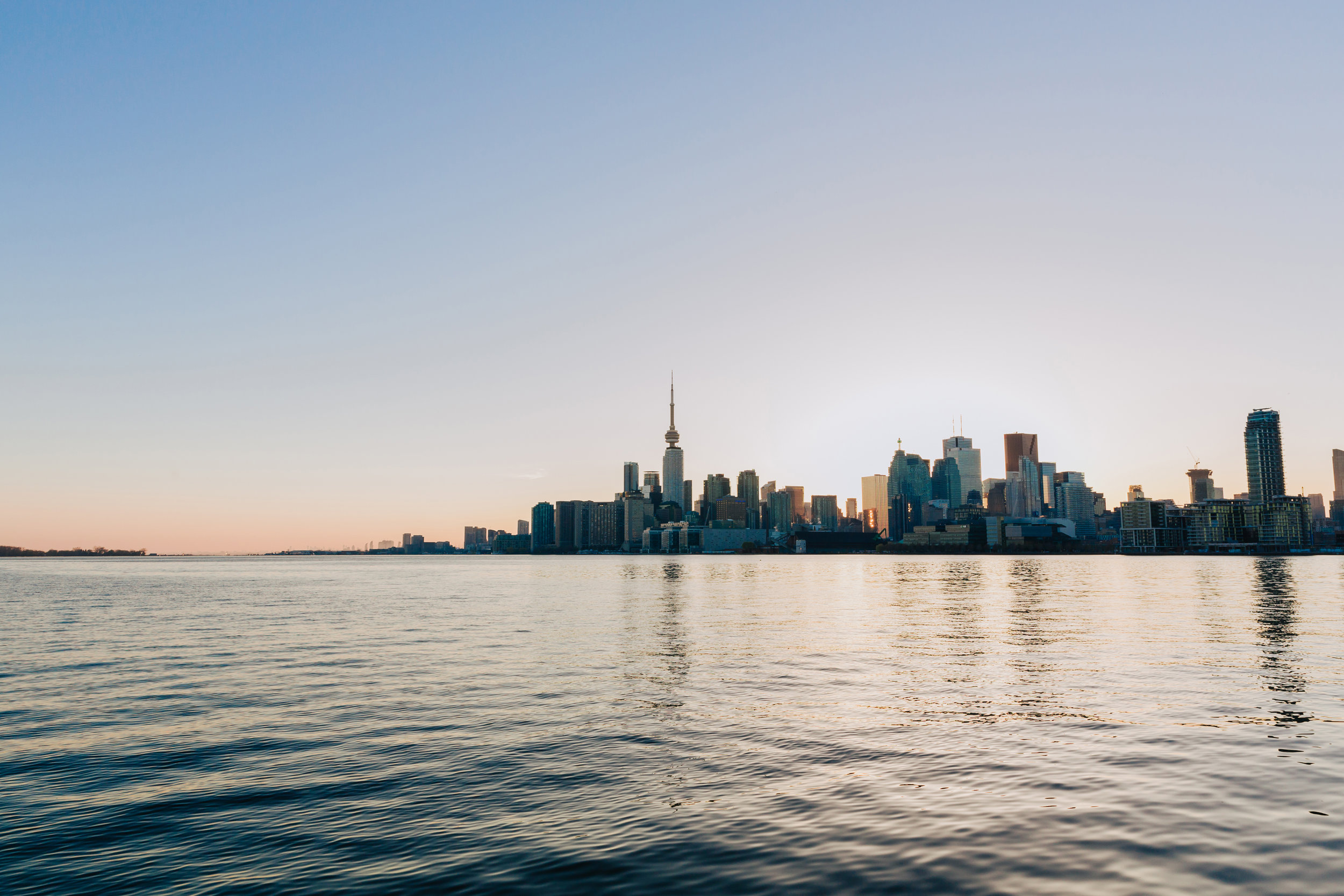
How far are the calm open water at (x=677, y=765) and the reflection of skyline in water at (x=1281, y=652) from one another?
1.41 feet

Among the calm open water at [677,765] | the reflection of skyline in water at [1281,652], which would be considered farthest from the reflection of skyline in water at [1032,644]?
the reflection of skyline in water at [1281,652]

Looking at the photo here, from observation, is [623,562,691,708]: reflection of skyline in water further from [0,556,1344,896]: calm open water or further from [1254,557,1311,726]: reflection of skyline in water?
[1254,557,1311,726]: reflection of skyline in water

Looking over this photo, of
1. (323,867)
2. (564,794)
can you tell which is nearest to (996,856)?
(564,794)

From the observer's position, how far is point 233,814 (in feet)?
64.0

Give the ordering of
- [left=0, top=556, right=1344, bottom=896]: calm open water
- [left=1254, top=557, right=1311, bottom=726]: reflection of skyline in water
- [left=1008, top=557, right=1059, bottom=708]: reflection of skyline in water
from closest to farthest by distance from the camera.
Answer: [left=0, top=556, right=1344, bottom=896]: calm open water, [left=1254, top=557, right=1311, bottom=726]: reflection of skyline in water, [left=1008, top=557, right=1059, bottom=708]: reflection of skyline in water

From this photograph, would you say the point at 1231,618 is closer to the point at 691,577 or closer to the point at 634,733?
the point at 634,733

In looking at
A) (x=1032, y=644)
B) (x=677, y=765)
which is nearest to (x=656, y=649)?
(x=1032, y=644)

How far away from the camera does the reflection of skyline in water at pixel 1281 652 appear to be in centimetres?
3106

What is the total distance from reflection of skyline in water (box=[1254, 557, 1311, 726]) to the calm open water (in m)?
0.43

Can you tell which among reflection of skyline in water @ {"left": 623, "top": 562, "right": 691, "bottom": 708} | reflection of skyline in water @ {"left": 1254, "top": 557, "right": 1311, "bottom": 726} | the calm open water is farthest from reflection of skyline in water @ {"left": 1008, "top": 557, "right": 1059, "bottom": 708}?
reflection of skyline in water @ {"left": 623, "top": 562, "right": 691, "bottom": 708}

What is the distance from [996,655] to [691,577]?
141 m

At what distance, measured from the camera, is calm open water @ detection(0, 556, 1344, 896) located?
52.2 feet

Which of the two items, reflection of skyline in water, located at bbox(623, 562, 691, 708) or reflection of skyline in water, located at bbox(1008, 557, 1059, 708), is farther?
reflection of skyline in water, located at bbox(623, 562, 691, 708)

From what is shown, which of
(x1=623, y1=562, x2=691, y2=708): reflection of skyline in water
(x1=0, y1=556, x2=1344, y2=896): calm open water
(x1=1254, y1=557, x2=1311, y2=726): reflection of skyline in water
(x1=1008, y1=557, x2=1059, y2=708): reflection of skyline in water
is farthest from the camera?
(x1=623, y1=562, x2=691, y2=708): reflection of skyline in water
